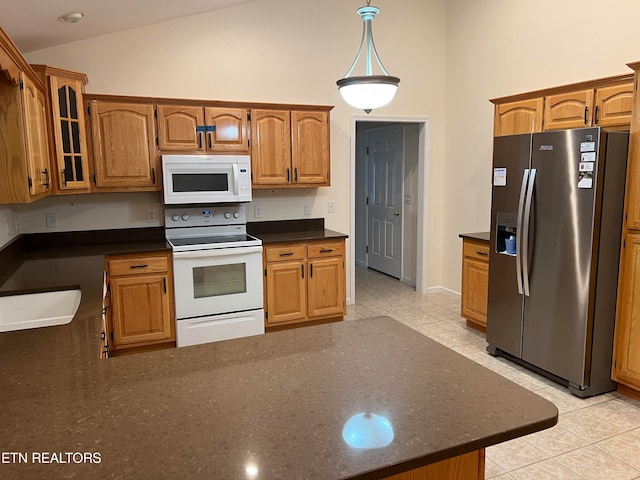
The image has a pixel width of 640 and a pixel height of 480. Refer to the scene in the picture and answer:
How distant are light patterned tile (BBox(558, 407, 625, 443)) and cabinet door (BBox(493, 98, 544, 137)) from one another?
2193mm

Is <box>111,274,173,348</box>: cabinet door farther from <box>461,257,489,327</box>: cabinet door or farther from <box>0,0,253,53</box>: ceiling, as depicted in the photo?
<box>461,257,489,327</box>: cabinet door

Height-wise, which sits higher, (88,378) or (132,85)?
(132,85)

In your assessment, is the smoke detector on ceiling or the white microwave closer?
the smoke detector on ceiling

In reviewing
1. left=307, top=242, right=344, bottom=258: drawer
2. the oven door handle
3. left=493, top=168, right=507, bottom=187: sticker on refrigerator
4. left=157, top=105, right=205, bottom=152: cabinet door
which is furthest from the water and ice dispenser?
left=157, top=105, right=205, bottom=152: cabinet door

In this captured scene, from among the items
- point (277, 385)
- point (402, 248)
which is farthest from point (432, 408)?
point (402, 248)

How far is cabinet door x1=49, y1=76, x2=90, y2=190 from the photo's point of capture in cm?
334

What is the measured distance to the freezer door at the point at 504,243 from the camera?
329cm

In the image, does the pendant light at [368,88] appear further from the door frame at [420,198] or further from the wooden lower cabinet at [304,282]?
the door frame at [420,198]

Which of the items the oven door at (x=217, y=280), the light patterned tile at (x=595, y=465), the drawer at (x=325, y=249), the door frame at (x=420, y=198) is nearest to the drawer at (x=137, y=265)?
the oven door at (x=217, y=280)

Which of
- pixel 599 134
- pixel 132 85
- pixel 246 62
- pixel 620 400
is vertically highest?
pixel 246 62

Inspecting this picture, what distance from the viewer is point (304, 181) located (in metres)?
4.34

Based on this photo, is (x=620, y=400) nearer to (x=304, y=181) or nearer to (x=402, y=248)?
(x=304, y=181)

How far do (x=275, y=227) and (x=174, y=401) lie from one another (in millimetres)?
3452

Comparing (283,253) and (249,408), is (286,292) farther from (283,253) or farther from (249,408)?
(249,408)
